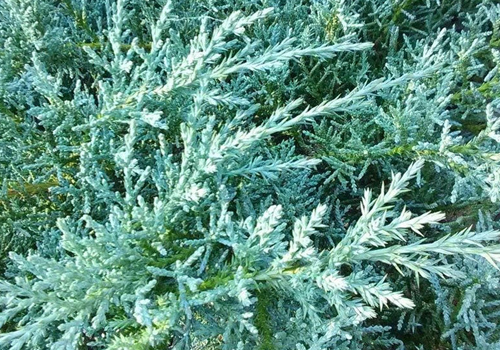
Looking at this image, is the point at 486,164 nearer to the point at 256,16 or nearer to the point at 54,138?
the point at 256,16

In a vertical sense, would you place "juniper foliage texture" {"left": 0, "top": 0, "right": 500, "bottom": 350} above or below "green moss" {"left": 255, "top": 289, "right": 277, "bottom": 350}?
above

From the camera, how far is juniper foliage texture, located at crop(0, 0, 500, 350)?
4.31ft

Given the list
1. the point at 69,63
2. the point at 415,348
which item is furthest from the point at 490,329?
the point at 69,63

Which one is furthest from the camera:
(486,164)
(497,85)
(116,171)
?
(497,85)

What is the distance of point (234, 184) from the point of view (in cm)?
182

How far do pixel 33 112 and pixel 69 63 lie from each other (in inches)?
18.7

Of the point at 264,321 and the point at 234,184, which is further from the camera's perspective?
the point at 234,184

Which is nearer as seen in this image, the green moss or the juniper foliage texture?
the juniper foliage texture

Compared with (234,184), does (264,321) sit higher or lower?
lower

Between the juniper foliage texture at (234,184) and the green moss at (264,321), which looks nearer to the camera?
the juniper foliage texture at (234,184)

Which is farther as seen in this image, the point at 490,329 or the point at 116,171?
the point at 490,329

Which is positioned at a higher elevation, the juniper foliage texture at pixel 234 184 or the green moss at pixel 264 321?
the juniper foliage texture at pixel 234 184

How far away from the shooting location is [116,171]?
169cm

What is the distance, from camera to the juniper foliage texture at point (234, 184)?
4.31 feet
